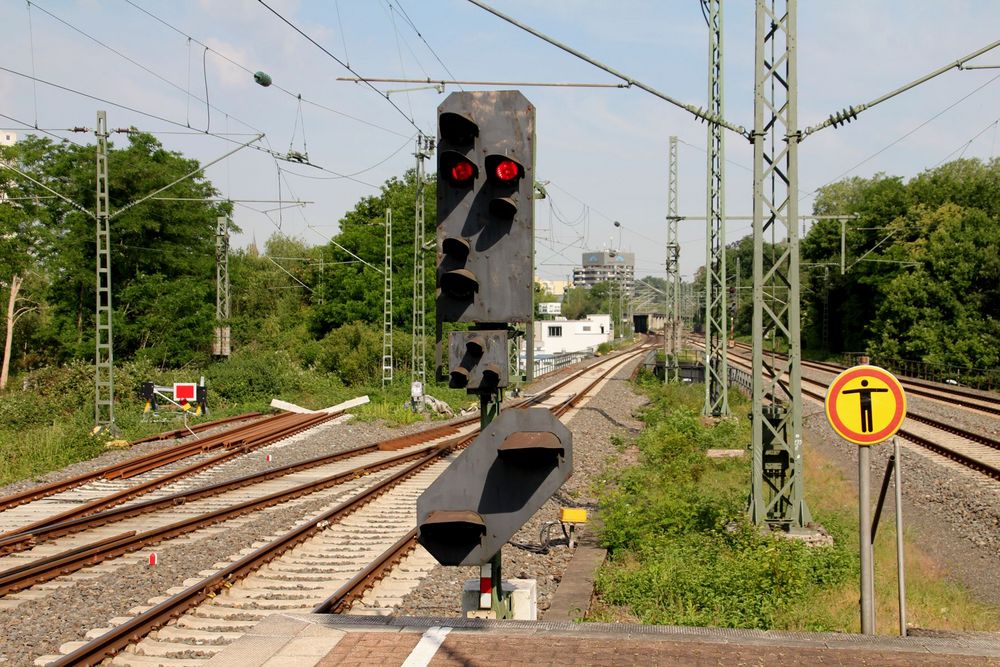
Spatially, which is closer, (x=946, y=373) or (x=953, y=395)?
(x=953, y=395)

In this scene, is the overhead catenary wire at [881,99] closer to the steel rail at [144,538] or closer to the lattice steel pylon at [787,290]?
the lattice steel pylon at [787,290]

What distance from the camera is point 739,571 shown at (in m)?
9.07

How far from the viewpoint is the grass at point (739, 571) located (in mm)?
8086

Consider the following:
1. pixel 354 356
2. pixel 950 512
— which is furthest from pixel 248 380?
pixel 950 512

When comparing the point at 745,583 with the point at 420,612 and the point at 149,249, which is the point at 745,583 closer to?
the point at 420,612

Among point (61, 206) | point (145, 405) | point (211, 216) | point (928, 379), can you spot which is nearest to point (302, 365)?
point (211, 216)

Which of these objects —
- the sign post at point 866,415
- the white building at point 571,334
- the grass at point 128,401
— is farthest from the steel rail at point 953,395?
the white building at point 571,334

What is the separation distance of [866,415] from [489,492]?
3.05 m

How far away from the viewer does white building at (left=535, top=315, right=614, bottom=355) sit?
92.4 m

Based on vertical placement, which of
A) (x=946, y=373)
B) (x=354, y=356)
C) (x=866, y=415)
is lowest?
(x=946, y=373)

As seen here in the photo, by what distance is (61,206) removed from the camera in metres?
39.9

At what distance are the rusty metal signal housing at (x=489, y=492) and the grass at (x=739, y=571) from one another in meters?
3.27

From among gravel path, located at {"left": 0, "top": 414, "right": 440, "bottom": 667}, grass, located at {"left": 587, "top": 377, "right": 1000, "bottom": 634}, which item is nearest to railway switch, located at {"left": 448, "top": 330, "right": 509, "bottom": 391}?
grass, located at {"left": 587, "top": 377, "right": 1000, "bottom": 634}

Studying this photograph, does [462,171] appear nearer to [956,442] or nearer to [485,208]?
[485,208]
